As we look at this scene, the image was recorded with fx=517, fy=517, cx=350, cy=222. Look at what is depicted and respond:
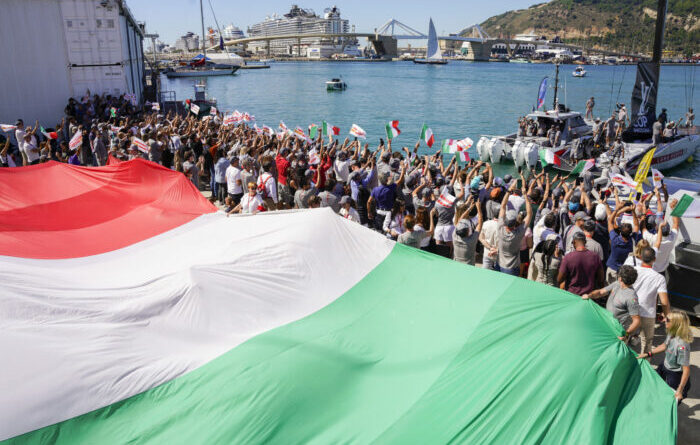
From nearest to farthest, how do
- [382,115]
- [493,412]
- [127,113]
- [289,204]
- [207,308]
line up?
1. [493,412]
2. [207,308]
3. [289,204]
4. [127,113]
5. [382,115]

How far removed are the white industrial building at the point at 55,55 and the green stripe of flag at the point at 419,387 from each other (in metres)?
22.0

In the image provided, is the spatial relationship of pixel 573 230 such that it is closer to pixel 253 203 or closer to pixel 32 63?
pixel 253 203

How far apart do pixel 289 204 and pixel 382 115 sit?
39954 mm

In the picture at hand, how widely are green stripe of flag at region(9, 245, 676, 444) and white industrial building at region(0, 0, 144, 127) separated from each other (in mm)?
21993

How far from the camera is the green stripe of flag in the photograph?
347 centimetres

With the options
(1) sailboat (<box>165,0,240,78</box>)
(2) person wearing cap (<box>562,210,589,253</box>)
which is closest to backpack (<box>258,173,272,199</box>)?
(2) person wearing cap (<box>562,210,589,253</box>)

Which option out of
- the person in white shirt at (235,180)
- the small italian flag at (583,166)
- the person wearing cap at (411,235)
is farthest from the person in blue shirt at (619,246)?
the person in white shirt at (235,180)

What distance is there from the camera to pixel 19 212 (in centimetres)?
800

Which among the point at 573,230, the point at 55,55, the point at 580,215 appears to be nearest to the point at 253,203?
the point at 573,230

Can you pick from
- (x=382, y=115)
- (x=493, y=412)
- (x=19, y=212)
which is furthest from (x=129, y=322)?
(x=382, y=115)

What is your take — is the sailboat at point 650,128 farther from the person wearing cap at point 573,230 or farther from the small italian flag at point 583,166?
the person wearing cap at point 573,230

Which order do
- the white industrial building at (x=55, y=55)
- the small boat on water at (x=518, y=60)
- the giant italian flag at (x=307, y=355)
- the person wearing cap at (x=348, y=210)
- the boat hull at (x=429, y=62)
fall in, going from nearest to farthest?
1. the giant italian flag at (x=307, y=355)
2. the person wearing cap at (x=348, y=210)
3. the white industrial building at (x=55, y=55)
4. the boat hull at (x=429, y=62)
5. the small boat on water at (x=518, y=60)

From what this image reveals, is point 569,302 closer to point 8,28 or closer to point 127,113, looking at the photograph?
point 127,113

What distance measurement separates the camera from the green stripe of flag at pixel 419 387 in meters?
3.47
